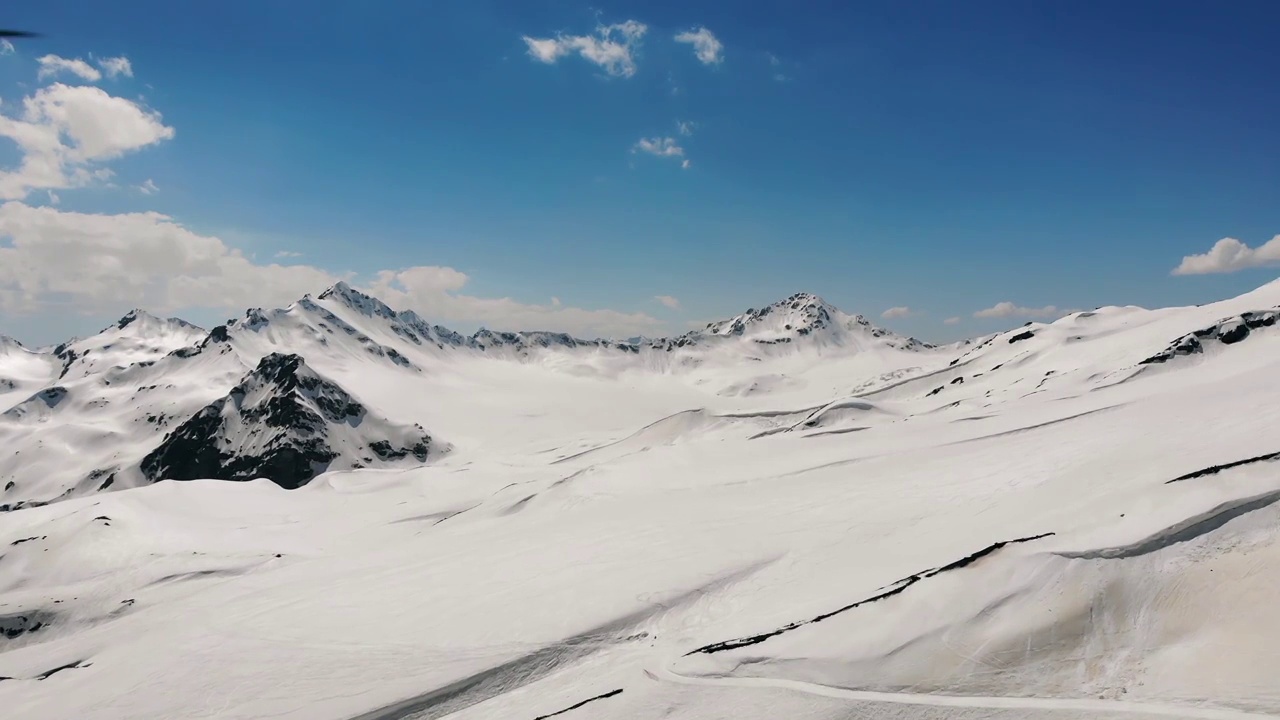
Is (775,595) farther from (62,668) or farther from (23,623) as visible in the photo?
(23,623)

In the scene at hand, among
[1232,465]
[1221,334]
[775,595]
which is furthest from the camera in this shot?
[1221,334]

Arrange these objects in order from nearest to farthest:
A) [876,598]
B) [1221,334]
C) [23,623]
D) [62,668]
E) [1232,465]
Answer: [876,598] < [1232,465] < [62,668] < [23,623] < [1221,334]

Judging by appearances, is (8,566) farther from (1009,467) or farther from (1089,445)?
(1089,445)

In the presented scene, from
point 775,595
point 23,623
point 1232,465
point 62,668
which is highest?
point 23,623

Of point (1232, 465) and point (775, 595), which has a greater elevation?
point (1232, 465)

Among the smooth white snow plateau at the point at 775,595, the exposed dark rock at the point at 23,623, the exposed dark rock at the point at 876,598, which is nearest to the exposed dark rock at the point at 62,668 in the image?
the smooth white snow plateau at the point at 775,595

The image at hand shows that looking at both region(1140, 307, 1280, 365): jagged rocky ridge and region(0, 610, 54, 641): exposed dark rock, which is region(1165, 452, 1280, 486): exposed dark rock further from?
region(1140, 307, 1280, 365): jagged rocky ridge

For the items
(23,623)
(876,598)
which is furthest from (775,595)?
(23,623)

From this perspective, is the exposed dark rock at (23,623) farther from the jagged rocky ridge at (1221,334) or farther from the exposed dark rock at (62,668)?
the jagged rocky ridge at (1221,334)

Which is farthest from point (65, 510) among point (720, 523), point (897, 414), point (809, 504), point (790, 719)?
point (897, 414)

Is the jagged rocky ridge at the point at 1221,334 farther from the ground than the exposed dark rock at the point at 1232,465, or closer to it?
farther from the ground
